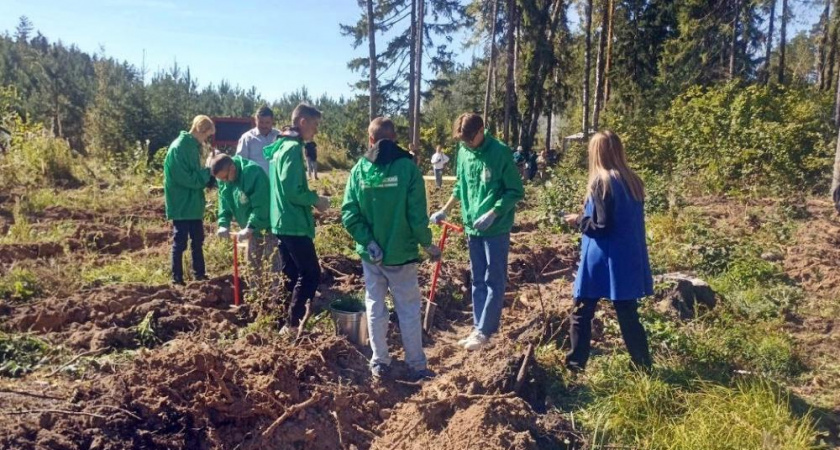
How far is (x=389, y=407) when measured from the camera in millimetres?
3910

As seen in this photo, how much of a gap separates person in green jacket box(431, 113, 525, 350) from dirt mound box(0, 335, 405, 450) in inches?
46.6

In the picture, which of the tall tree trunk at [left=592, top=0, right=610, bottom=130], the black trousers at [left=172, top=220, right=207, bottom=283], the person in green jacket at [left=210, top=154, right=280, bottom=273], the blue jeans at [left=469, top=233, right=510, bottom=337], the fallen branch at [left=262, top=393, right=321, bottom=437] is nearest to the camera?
the fallen branch at [left=262, top=393, right=321, bottom=437]

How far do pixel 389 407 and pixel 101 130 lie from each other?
2428cm

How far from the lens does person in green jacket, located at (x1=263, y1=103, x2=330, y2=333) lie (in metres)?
4.60

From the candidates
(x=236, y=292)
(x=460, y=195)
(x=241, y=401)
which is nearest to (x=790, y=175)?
(x=460, y=195)

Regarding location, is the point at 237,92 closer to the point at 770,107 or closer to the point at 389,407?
the point at 770,107

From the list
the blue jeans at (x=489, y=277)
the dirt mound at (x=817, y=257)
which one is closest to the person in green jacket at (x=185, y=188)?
the blue jeans at (x=489, y=277)

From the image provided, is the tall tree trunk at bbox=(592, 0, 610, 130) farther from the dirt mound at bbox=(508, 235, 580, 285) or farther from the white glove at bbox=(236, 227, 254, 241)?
the white glove at bbox=(236, 227, 254, 241)

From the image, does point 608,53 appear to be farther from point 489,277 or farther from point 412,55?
point 489,277

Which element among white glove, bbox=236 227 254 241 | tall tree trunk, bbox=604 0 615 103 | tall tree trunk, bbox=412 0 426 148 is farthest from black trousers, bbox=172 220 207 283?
tall tree trunk, bbox=604 0 615 103

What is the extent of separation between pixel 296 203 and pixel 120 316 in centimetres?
178

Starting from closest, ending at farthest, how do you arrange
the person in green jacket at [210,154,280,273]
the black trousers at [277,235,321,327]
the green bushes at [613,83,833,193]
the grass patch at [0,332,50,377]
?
the grass patch at [0,332,50,377] < the black trousers at [277,235,321,327] < the person in green jacket at [210,154,280,273] < the green bushes at [613,83,833,193]

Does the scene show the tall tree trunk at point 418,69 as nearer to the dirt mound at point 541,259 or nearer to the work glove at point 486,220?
the dirt mound at point 541,259

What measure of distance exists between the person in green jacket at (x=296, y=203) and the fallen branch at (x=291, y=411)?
97cm
